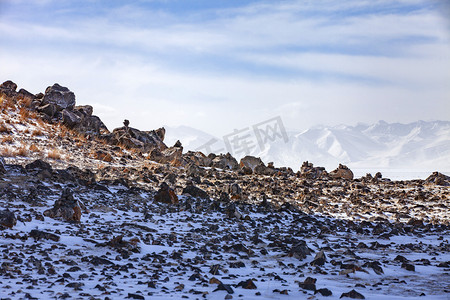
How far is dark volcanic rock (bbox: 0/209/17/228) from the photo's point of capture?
7.52 m

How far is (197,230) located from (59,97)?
54.6 ft

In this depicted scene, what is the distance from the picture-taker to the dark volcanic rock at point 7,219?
7.52m

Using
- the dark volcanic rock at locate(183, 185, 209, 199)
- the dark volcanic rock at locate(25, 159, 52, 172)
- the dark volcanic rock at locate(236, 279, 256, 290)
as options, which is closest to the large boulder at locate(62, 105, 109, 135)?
the dark volcanic rock at locate(25, 159, 52, 172)

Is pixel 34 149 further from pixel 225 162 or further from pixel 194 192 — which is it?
pixel 225 162

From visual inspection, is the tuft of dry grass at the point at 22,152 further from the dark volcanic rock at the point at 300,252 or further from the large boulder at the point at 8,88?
the dark volcanic rock at the point at 300,252

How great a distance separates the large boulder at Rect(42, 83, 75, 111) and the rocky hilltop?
2268 millimetres

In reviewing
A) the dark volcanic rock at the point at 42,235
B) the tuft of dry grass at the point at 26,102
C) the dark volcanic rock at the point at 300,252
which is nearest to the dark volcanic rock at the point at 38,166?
the dark volcanic rock at the point at 42,235

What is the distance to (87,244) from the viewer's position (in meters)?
7.44

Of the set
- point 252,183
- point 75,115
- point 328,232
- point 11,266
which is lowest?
point 11,266

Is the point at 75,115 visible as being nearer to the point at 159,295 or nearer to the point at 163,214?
the point at 163,214

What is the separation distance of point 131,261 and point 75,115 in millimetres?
17865

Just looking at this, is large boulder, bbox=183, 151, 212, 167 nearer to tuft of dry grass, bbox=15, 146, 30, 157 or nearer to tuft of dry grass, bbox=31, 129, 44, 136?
tuft of dry grass, bbox=31, 129, 44, 136

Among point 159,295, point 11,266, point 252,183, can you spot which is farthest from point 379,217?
point 11,266

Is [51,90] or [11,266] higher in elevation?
[51,90]
